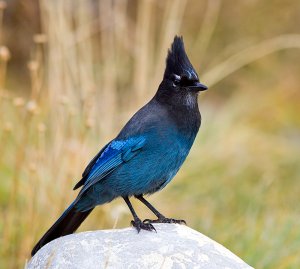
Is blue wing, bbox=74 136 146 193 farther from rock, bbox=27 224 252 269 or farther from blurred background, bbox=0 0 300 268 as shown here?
rock, bbox=27 224 252 269

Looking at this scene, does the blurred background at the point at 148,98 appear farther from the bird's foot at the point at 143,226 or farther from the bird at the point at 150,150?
the bird's foot at the point at 143,226

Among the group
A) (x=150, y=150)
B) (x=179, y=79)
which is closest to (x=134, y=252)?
(x=150, y=150)

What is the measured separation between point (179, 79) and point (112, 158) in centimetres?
51

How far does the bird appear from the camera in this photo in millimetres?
4059

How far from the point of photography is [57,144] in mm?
5309

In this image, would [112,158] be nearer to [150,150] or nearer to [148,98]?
[150,150]

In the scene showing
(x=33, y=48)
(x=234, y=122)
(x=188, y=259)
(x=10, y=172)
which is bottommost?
(x=188, y=259)

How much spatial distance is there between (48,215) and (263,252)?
129 centimetres

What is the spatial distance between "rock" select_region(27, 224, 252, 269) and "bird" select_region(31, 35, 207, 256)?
1.15 ft

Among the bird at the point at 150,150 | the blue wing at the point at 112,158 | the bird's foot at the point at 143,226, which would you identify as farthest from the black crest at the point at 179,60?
the bird's foot at the point at 143,226

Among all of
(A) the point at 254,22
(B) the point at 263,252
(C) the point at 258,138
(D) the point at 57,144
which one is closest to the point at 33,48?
(A) the point at 254,22

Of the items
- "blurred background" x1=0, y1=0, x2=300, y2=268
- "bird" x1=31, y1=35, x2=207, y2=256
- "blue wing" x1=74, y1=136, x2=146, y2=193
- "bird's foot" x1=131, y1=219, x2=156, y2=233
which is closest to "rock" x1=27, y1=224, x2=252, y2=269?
"bird's foot" x1=131, y1=219, x2=156, y2=233

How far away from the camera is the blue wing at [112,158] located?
4.13 meters

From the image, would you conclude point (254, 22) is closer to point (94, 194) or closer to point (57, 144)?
point (57, 144)
